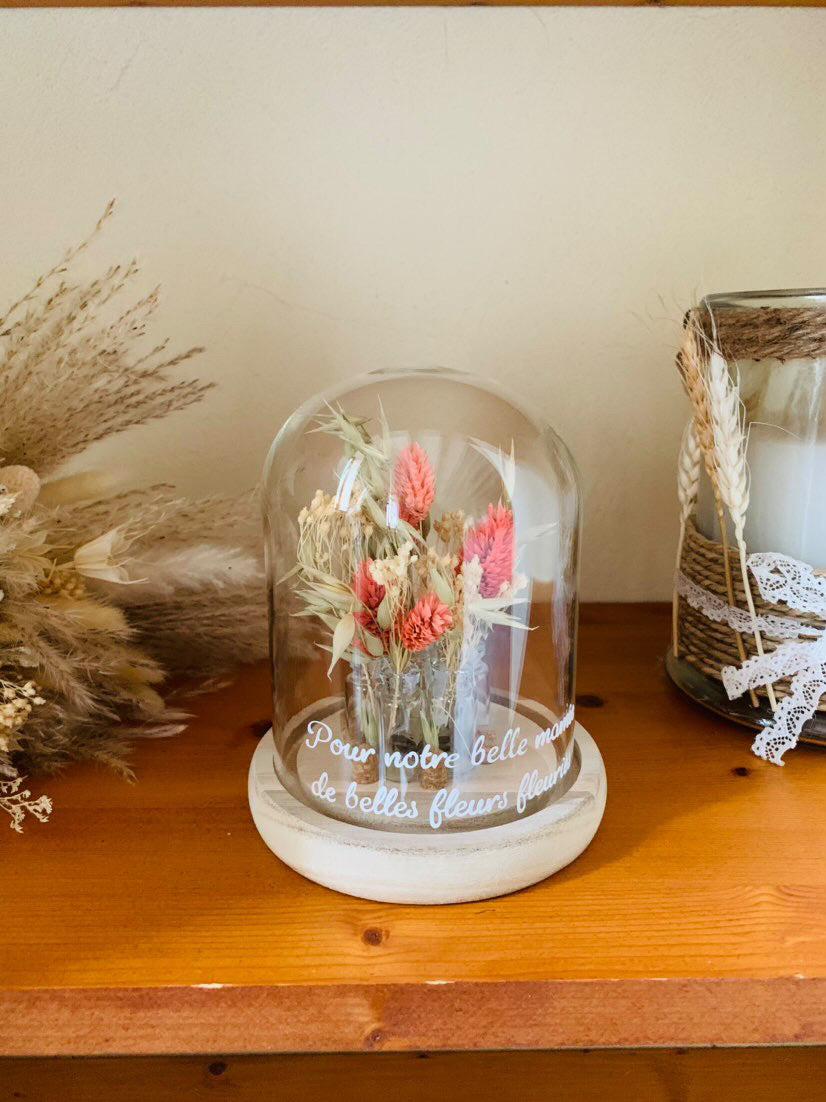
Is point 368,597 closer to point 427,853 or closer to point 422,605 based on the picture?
point 422,605

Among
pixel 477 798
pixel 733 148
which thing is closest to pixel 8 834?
pixel 477 798

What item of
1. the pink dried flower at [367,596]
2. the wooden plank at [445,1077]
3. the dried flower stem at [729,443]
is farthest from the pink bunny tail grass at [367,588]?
the wooden plank at [445,1077]

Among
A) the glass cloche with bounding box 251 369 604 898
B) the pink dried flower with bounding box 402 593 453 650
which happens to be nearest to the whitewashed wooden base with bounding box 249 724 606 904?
the glass cloche with bounding box 251 369 604 898

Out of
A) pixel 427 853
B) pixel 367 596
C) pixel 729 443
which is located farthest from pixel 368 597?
pixel 729 443

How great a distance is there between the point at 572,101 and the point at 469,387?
36 cm

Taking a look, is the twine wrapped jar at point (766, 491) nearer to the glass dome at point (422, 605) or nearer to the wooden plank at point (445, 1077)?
the glass dome at point (422, 605)

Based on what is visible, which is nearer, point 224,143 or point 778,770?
point 778,770

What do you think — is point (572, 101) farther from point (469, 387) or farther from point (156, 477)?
point (156, 477)

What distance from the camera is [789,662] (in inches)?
24.8

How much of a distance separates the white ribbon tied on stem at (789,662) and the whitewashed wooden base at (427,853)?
0.18 metres

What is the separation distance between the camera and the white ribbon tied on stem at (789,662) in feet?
2.02

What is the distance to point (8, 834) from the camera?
1.84ft

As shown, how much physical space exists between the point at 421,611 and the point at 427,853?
0.13 meters

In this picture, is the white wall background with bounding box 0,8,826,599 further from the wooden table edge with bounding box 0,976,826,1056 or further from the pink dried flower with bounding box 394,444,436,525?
the wooden table edge with bounding box 0,976,826,1056
